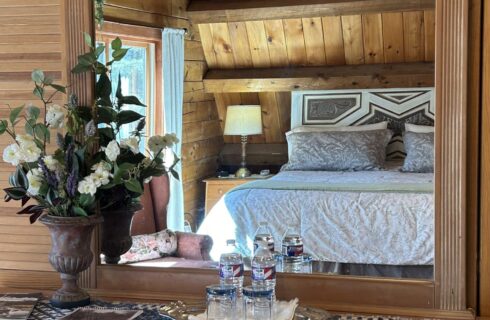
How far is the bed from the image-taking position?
1709 mm

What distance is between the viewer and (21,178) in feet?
5.61

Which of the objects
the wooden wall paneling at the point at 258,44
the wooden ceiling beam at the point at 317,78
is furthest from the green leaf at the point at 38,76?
the wooden wall paneling at the point at 258,44

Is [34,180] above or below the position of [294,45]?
below

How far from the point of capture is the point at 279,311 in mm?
1527

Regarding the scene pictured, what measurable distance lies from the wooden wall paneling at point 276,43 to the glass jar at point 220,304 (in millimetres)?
748

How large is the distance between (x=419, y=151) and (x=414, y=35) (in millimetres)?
321

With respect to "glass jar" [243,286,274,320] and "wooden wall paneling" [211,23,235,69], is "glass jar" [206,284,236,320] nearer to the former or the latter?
"glass jar" [243,286,274,320]

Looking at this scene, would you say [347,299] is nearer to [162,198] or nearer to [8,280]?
[162,198]

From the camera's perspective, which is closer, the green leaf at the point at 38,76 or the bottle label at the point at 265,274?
the bottle label at the point at 265,274

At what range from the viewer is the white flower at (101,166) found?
1672 millimetres

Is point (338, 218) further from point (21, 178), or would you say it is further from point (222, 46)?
point (21, 178)

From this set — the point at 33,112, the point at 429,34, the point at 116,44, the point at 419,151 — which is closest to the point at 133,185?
the point at 33,112

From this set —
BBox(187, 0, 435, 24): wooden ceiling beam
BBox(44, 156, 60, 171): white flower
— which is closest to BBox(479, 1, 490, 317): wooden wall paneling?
BBox(187, 0, 435, 24): wooden ceiling beam

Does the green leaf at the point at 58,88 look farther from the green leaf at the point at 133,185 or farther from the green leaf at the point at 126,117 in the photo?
the green leaf at the point at 133,185
